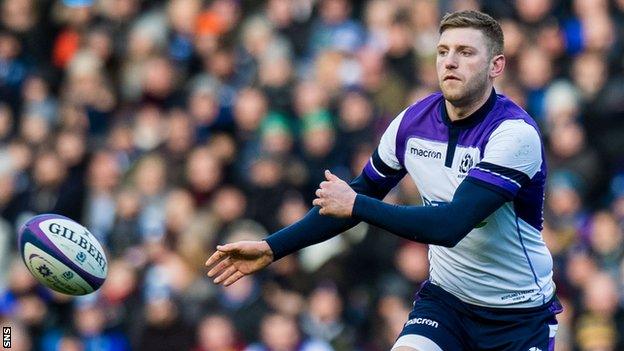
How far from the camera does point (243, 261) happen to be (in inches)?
295

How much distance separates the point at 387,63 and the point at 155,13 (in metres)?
3.92

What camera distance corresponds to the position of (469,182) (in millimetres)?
6836

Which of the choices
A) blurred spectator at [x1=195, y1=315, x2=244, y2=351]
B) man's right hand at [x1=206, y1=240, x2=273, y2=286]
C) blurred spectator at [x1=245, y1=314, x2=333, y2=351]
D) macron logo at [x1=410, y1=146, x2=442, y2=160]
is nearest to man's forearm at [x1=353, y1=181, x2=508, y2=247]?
macron logo at [x1=410, y1=146, x2=442, y2=160]

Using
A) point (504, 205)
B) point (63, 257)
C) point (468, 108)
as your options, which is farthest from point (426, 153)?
point (63, 257)

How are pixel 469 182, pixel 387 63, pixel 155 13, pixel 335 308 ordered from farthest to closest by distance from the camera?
pixel 155 13
pixel 387 63
pixel 335 308
pixel 469 182

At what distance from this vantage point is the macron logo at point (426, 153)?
727 centimetres

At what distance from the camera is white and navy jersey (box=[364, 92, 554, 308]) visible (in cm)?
704

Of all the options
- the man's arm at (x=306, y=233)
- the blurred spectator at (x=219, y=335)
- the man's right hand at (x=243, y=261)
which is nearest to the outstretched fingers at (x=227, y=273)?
the man's right hand at (x=243, y=261)

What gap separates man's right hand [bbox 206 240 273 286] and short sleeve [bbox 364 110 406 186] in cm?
76

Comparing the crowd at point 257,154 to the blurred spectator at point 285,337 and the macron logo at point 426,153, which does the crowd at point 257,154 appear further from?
the macron logo at point 426,153

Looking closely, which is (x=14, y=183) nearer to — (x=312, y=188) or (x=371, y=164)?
(x=312, y=188)

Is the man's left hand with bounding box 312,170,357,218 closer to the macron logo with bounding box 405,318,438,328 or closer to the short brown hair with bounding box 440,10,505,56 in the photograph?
the macron logo with bounding box 405,318,438,328

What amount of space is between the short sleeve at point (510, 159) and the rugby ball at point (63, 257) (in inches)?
97.2

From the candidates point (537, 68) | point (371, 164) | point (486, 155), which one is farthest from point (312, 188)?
point (486, 155)
